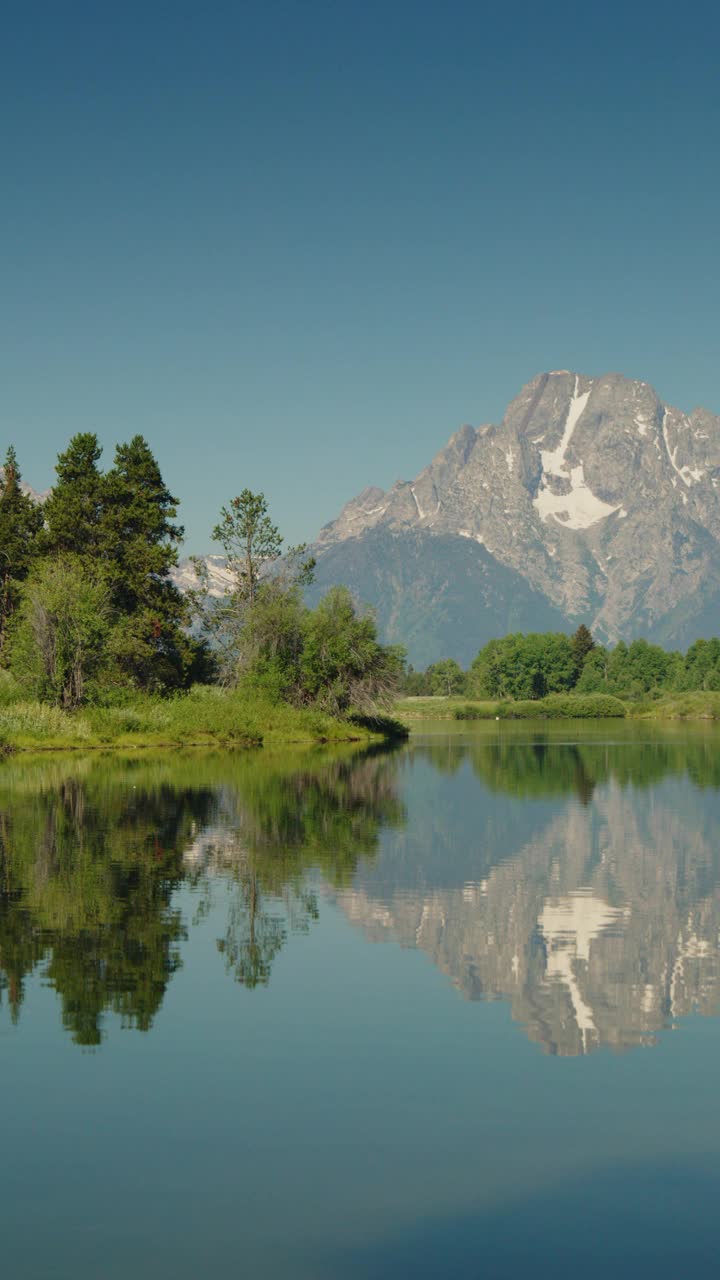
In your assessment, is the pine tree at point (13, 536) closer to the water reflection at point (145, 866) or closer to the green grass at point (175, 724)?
the green grass at point (175, 724)

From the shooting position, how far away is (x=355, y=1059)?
42.8ft

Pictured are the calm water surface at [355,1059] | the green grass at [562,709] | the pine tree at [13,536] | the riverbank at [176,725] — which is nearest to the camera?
the calm water surface at [355,1059]

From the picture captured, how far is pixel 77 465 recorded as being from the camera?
92938mm

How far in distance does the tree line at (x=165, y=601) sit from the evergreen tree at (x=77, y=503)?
0.30 feet

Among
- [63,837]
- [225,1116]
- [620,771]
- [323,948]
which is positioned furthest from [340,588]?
[225,1116]

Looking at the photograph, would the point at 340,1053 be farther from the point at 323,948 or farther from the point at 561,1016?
the point at 323,948

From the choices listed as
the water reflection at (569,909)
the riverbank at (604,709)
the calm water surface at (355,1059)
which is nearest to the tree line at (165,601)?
the water reflection at (569,909)

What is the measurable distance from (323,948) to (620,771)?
43.9 meters

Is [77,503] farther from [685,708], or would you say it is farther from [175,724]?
[685,708]

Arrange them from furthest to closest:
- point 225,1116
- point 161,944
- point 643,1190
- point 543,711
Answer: point 543,711 < point 161,944 < point 225,1116 < point 643,1190

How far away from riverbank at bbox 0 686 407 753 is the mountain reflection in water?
19787 millimetres

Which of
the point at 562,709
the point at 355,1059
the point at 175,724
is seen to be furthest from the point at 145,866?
the point at 562,709

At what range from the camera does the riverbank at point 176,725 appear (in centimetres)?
7000

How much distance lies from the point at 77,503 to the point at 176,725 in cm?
2090
